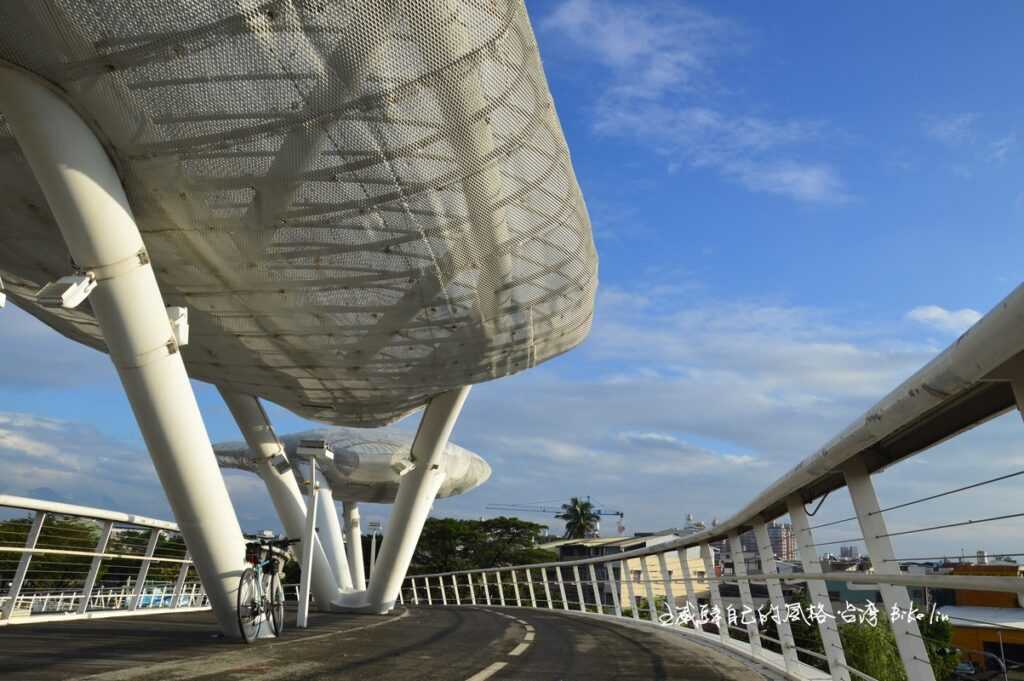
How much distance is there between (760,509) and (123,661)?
18.1 feet

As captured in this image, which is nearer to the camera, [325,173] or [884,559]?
[884,559]

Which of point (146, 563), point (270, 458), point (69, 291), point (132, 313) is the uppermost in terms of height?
point (270, 458)

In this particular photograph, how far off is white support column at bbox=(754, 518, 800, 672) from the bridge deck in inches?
15.9

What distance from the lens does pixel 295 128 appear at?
9602 millimetres

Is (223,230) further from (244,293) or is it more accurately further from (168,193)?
(244,293)

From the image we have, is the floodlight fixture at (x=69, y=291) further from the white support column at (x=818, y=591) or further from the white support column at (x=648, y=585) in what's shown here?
the white support column at (x=648, y=585)

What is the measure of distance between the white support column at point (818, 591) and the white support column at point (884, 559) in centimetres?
105

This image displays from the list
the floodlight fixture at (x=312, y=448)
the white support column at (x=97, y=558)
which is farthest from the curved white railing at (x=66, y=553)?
the floodlight fixture at (x=312, y=448)

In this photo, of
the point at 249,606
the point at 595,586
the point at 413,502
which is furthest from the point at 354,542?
the point at 249,606

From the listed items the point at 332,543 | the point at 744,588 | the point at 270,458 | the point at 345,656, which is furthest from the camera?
the point at 332,543

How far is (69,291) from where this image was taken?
9.13 meters

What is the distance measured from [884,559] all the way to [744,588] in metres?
4.40

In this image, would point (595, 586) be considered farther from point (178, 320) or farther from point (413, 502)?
point (178, 320)

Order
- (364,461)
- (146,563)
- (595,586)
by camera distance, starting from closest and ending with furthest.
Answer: (146,563) < (595,586) < (364,461)
